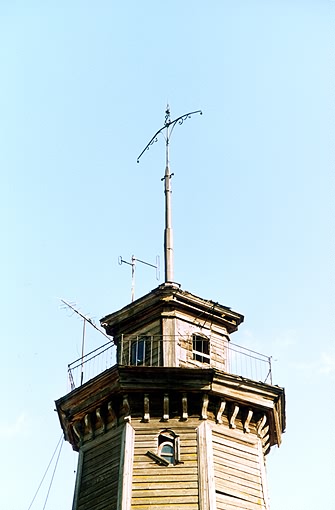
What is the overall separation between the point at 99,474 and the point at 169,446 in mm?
2078

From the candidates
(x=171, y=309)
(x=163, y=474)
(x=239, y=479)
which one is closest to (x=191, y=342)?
(x=171, y=309)

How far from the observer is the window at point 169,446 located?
2352 cm

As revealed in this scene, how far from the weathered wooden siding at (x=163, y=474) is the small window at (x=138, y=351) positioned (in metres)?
2.37

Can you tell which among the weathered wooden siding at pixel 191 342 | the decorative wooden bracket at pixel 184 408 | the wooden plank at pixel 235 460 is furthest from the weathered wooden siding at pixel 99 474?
the weathered wooden siding at pixel 191 342

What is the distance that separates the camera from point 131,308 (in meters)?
27.5

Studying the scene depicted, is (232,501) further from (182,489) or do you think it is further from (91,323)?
(91,323)

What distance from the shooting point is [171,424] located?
2411 centimetres

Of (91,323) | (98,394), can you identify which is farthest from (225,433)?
(91,323)

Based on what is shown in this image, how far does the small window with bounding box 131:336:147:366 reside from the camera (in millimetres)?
26203

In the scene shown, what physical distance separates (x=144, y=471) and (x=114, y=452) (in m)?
1.20

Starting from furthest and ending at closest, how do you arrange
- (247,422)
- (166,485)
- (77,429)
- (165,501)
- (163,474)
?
(77,429), (247,422), (163,474), (166,485), (165,501)

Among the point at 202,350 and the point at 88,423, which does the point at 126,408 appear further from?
the point at 202,350

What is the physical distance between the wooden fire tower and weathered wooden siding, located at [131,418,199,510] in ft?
0.08

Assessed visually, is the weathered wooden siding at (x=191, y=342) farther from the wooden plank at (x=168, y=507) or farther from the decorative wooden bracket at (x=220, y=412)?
the wooden plank at (x=168, y=507)
